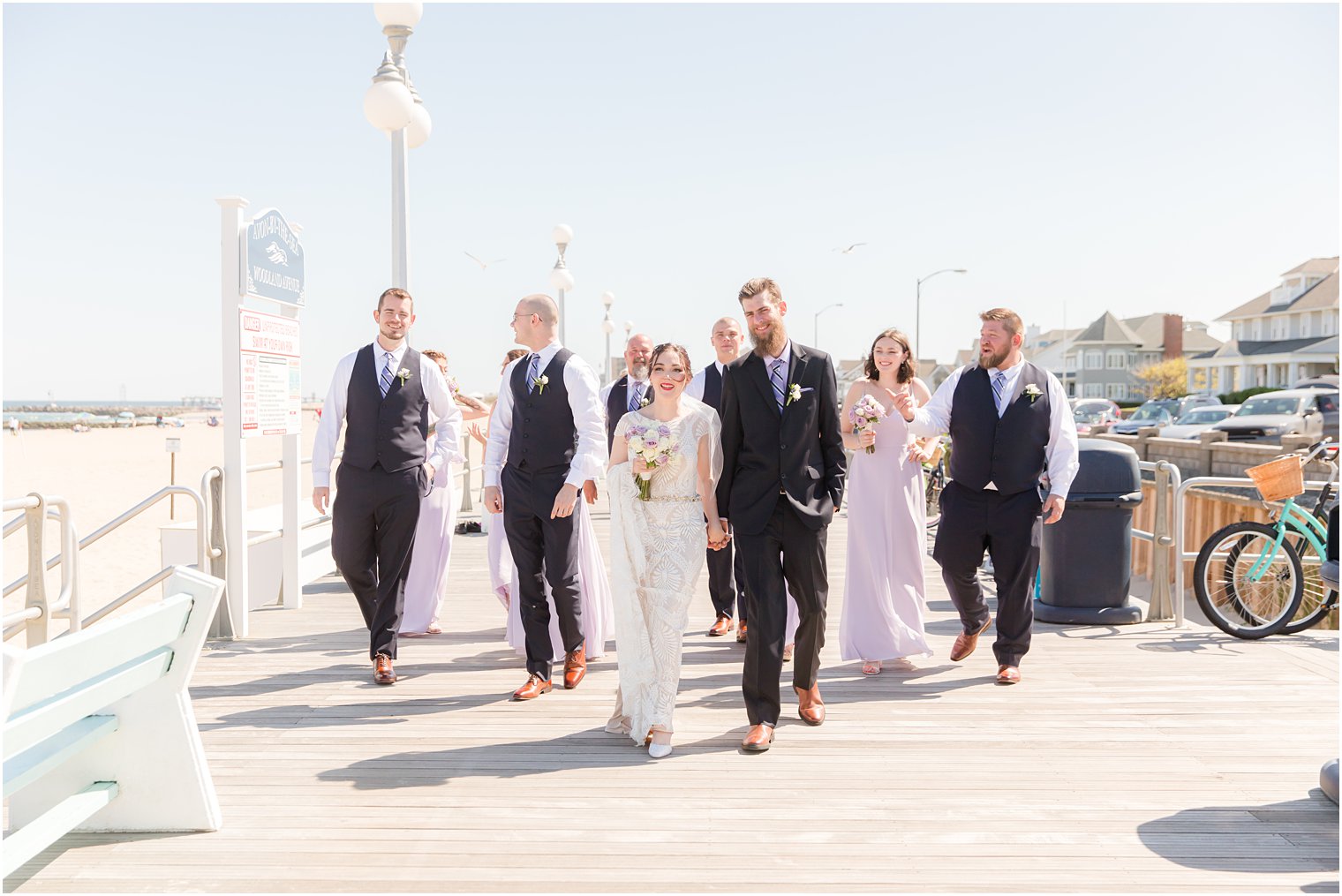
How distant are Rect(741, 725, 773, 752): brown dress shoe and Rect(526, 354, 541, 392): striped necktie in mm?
2095

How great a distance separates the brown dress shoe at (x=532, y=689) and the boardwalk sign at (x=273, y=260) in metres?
3.48

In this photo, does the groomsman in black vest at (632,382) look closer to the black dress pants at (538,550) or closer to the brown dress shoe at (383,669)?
the black dress pants at (538,550)

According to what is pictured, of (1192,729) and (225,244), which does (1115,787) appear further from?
(225,244)

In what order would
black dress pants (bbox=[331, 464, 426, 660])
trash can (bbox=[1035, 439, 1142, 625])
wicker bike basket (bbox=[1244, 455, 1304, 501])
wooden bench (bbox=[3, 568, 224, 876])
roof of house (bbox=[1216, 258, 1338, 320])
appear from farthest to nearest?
roof of house (bbox=[1216, 258, 1338, 320]), trash can (bbox=[1035, 439, 1142, 625]), wicker bike basket (bbox=[1244, 455, 1304, 501]), black dress pants (bbox=[331, 464, 426, 660]), wooden bench (bbox=[3, 568, 224, 876])

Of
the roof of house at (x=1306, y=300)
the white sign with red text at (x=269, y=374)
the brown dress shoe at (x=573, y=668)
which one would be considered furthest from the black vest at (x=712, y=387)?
the roof of house at (x=1306, y=300)

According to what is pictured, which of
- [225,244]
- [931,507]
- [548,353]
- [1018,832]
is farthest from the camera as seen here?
Result: [931,507]

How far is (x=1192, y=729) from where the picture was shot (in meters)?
4.98

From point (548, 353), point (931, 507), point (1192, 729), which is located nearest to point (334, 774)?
point (548, 353)

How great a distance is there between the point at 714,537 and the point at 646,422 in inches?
24.0

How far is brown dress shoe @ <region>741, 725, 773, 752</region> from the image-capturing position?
458 centimetres

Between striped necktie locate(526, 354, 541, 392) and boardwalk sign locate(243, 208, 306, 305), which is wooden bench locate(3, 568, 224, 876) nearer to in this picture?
striped necktie locate(526, 354, 541, 392)

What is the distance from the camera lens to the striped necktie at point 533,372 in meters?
5.48

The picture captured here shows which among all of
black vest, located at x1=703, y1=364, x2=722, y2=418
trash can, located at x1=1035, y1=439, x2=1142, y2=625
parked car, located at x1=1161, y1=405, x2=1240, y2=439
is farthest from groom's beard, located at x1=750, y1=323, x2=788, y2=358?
parked car, located at x1=1161, y1=405, x2=1240, y2=439

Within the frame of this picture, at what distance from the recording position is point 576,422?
18.0 ft
